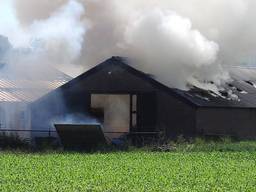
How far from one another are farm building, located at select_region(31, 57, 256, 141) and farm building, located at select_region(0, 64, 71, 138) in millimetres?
4555

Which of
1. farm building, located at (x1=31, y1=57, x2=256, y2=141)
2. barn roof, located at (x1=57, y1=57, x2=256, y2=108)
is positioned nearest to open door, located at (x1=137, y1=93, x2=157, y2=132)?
farm building, located at (x1=31, y1=57, x2=256, y2=141)

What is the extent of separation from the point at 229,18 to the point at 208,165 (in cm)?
1226

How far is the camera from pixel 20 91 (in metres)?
48.8

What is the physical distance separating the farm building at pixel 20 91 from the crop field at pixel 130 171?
1534 cm

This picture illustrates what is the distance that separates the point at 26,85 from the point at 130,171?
2699cm

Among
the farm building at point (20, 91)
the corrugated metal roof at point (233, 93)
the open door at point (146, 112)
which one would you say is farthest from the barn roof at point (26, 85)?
the corrugated metal roof at point (233, 93)

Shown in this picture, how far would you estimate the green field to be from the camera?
18750 mm

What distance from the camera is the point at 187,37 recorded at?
35938mm

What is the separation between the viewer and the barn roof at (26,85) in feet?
155

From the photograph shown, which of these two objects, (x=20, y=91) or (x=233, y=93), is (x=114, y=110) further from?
(x=20, y=91)

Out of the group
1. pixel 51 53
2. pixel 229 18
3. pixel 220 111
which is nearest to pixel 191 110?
pixel 220 111

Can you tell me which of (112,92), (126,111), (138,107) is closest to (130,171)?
(138,107)

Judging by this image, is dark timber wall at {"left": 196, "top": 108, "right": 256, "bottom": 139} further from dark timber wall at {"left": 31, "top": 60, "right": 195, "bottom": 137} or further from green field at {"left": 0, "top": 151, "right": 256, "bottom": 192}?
green field at {"left": 0, "top": 151, "right": 256, "bottom": 192}

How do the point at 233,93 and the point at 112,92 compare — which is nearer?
the point at 112,92
